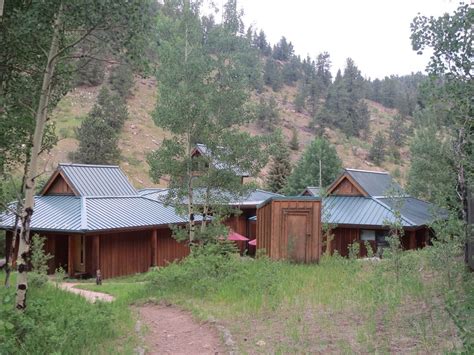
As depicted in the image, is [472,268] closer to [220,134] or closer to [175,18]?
[220,134]

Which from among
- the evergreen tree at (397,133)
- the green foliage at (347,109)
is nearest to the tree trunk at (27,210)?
the green foliage at (347,109)

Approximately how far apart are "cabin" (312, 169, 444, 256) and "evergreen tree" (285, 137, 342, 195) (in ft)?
31.0

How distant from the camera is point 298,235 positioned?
41.3 ft

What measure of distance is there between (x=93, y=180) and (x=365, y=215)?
13216 mm

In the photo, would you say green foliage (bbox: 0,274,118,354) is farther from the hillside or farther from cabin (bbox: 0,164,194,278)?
the hillside

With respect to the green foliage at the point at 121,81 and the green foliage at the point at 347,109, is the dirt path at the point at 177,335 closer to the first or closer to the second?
the green foliage at the point at 121,81

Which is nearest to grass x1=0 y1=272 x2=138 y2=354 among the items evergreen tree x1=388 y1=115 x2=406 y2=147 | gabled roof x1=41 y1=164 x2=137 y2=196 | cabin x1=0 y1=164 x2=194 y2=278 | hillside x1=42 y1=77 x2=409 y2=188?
cabin x1=0 y1=164 x2=194 y2=278

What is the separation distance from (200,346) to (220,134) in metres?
8.38

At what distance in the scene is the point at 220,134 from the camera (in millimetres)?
13680

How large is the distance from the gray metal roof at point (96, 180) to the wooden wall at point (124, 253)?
2854mm

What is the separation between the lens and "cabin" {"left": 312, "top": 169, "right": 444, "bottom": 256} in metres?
21.9

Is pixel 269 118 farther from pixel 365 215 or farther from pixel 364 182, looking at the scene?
pixel 365 215

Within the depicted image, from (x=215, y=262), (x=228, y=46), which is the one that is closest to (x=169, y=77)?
(x=228, y=46)

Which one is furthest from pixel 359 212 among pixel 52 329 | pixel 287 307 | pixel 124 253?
pixel 52 329
